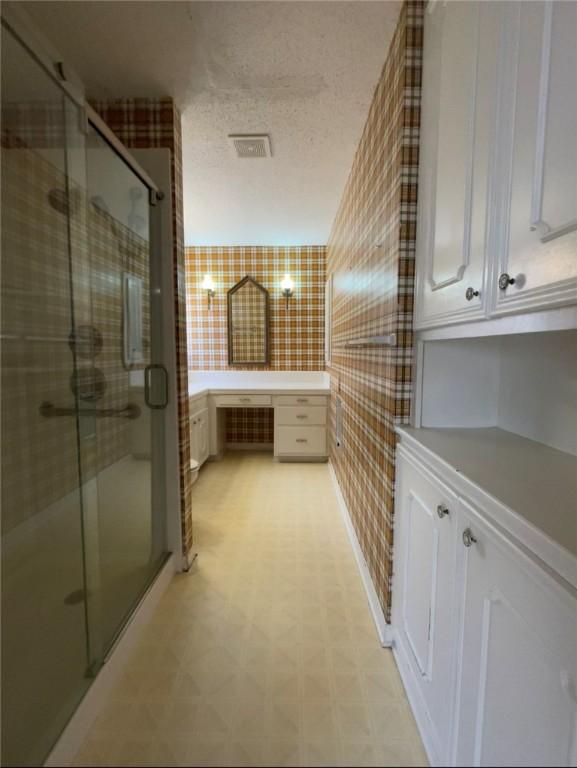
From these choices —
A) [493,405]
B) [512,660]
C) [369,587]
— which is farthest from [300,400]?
[512,660]

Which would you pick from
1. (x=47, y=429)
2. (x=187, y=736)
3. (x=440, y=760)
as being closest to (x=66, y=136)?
(x=47, y=429)

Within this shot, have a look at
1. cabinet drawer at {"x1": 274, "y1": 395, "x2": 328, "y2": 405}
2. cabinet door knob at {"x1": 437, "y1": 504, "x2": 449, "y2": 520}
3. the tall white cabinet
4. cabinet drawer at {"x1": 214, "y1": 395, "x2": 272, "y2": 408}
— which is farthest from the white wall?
cabinet drawer at {"x1": 214, "y1": 395, "x2": 272, "y2": 408}

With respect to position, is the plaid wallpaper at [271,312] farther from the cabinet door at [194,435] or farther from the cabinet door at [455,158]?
the cabinet door at [455,158]

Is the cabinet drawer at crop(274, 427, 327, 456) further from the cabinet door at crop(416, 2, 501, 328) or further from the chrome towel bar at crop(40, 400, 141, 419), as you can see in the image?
the cabinet door at crop(416, 2, 501, 328)

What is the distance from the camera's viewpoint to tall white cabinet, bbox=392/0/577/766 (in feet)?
1.80

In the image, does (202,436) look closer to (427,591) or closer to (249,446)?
(249,446)

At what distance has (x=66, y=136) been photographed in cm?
110

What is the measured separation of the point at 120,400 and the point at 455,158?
1381 mm

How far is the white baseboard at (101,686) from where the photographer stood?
2.95 feet

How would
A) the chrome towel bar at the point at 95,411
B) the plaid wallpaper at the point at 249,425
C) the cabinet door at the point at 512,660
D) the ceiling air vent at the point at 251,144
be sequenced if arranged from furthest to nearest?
the plaid wallpaper at the point at 249,425
the ceiling air vent at the point at 251,144
the chrome towel bar at the point at 95,411
the cabinet door at the point at 512,660

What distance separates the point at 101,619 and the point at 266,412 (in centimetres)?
269

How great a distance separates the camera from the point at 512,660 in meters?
0.58

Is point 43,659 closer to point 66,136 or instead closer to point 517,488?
point 517,488

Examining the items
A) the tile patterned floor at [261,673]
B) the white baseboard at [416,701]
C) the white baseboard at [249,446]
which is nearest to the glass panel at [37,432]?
the tile patterned floor at [261,673]
